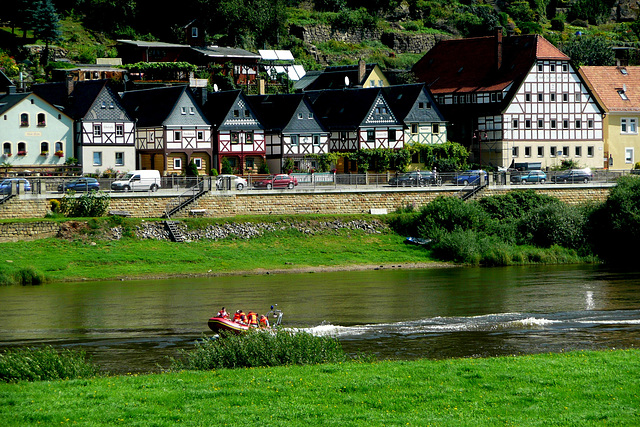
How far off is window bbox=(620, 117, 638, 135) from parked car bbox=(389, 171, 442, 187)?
89.9 ft

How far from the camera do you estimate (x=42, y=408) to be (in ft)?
65.7

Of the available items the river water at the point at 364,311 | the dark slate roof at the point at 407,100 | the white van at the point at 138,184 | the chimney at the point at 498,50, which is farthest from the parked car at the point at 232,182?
the chimney at the point at 498,50

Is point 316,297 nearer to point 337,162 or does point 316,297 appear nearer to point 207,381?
point 207,381

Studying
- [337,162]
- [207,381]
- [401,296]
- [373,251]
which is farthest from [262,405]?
[337,162]

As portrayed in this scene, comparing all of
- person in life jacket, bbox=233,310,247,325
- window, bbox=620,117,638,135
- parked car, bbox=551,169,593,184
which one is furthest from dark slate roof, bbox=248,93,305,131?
person in life jacket, bbox=233,310,247,325

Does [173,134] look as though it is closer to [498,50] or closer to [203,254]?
A: [203,254]

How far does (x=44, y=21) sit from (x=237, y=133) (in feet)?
93.9

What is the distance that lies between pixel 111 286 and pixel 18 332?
488 inches

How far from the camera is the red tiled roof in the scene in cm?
8156

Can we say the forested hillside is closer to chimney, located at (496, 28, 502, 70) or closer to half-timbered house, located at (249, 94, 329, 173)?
chimney, located at (496, 28, 502, 70)

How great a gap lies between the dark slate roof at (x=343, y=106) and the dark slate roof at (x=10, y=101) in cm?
2397

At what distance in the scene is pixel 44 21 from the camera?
93312mm

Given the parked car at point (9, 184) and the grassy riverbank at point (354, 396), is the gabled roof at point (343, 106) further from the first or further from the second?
the grassy riverbank at point (354, 396)

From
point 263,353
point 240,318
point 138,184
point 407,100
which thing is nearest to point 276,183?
point 138,184
